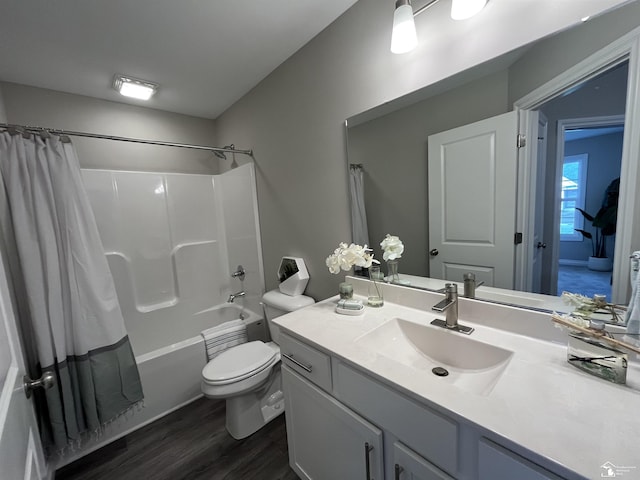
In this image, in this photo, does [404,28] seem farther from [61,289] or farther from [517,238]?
[61,289]

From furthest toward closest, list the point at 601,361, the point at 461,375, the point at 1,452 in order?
the point at 461,375, the point at 601,361, the point at 1,452

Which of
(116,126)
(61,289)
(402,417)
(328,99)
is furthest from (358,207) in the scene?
(116,126)

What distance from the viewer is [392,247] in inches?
51.7

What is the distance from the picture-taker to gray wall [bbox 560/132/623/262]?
761 millimetres

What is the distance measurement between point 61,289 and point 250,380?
1164 millimetres

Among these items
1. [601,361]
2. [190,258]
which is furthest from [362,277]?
[190,258]

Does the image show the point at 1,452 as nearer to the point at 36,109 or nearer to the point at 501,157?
the point at 501,157

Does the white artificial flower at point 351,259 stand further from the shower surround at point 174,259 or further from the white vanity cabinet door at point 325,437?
the shower surround at point 174,259

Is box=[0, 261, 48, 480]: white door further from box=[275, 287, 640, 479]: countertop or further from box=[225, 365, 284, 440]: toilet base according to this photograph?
box=[225, 365, 284, 440]: toilet base

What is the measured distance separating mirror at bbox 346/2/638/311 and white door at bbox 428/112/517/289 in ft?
0.11

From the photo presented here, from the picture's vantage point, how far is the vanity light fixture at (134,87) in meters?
1.82

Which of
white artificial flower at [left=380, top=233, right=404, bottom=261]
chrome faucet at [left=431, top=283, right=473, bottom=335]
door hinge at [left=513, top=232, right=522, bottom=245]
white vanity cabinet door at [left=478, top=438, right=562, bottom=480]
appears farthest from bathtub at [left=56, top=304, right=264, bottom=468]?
door hinge at [left=513, top=232, right=522, bottom=245]

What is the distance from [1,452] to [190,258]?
2105mm

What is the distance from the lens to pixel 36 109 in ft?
6.07
